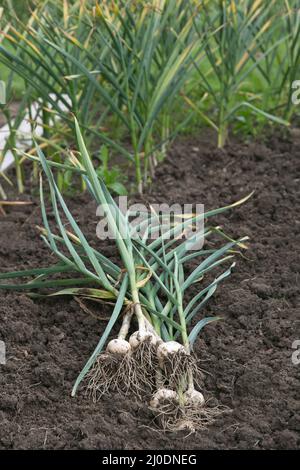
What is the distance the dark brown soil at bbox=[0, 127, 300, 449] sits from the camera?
220 centimetres

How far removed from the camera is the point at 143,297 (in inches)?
103

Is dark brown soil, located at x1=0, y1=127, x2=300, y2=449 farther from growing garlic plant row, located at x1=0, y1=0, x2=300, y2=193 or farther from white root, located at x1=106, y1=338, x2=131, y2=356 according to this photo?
growing garlic plant row, located at x1=0, y1=0, x2=300, y2=193

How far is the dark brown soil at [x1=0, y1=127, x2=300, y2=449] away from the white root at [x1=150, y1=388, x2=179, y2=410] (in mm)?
41

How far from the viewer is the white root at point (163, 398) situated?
2.28m

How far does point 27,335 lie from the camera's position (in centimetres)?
263

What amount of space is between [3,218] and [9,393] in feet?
4.15

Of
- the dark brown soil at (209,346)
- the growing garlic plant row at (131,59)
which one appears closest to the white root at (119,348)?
the dark brown soil at (209,346)

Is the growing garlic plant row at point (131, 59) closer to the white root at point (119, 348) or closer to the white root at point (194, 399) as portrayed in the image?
the white root at point (119, 348)

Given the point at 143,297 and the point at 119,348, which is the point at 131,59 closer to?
the point at 143,297

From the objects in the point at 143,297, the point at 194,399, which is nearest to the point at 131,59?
the point at 143,297

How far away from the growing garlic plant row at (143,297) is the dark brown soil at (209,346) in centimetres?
6

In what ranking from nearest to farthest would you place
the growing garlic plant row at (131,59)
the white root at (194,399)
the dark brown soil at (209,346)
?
the dark brown soil at (209,346)
the white root at (194,399)
the growing garlic plant row at (131,59)

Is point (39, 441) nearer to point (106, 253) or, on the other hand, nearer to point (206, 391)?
point (206, 391)

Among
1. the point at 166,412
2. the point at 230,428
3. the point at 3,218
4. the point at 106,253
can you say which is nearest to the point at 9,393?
the point at 166,412
